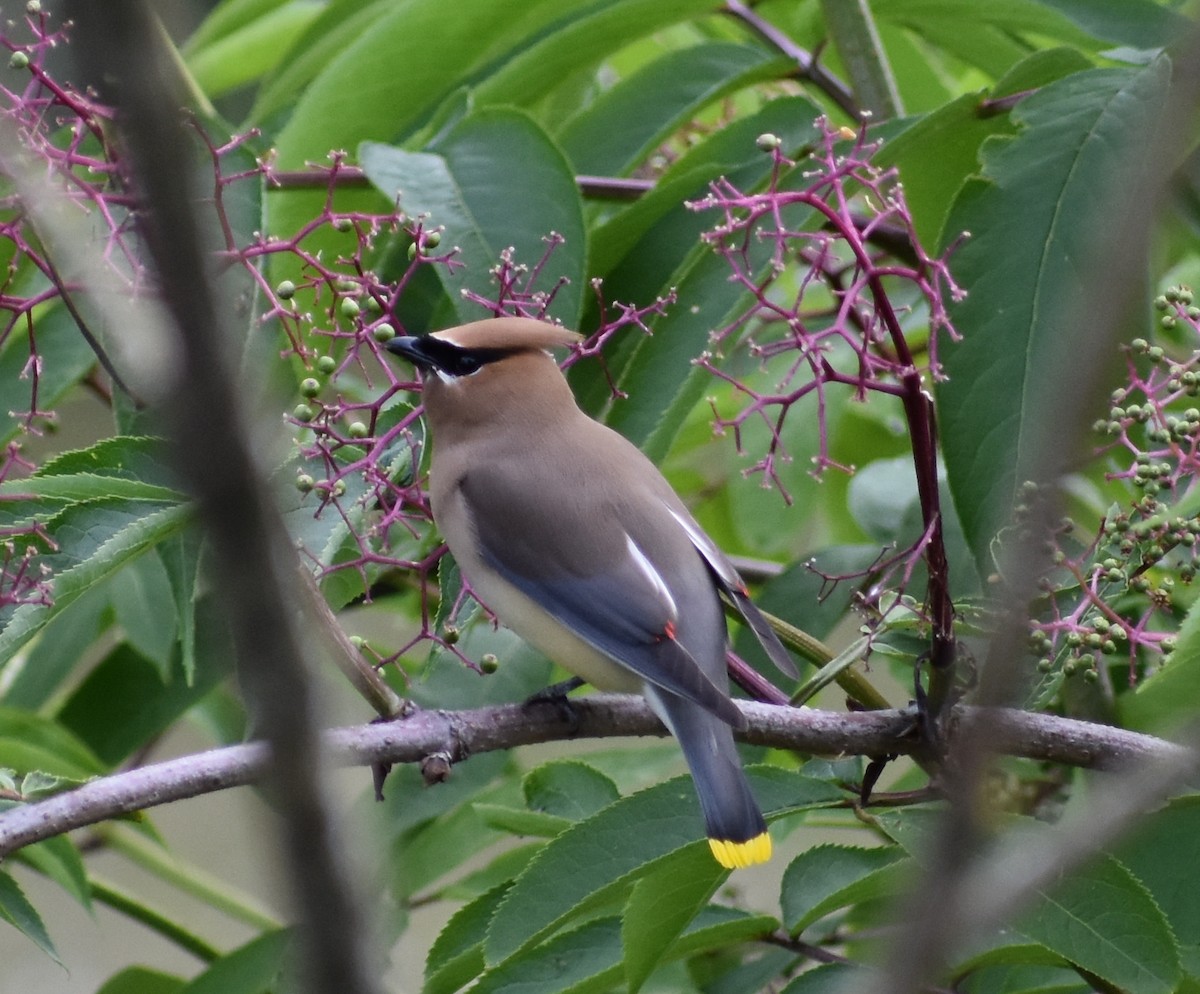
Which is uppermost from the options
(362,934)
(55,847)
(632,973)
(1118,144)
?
(362,934)

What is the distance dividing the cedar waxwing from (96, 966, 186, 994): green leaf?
758 mm

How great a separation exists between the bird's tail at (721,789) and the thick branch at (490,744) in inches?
2.4

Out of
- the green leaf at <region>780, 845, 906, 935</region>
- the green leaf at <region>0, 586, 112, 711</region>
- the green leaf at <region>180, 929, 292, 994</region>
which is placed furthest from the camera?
the green leaf at <region>0, 586, 112, 711</region>

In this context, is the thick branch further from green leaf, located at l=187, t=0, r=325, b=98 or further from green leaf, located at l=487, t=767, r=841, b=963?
green leaf, located at l=187, t=0, r=325, b=98

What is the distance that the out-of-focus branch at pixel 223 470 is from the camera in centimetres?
38

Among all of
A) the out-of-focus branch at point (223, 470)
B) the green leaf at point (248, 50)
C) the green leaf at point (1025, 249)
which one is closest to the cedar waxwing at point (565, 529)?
the green leaf at point (1025, 249)

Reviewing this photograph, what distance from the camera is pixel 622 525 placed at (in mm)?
2293

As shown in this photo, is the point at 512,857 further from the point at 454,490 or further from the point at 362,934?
the point at 362,934

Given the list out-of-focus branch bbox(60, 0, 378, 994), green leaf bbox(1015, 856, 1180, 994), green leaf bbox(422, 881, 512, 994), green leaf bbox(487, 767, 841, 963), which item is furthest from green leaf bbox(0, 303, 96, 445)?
out-of-focus branch bbox(60, 0, 378, 994)

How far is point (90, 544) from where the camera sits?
1598mm

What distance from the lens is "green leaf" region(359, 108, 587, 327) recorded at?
1.95 m

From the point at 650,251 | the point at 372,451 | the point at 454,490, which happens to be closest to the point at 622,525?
the point at 454,490

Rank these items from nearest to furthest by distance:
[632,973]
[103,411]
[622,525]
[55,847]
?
1. [632,973]
2. [55,847]
3. [622,525]
4. [103,411]

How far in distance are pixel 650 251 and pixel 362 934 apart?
5.61 ft
